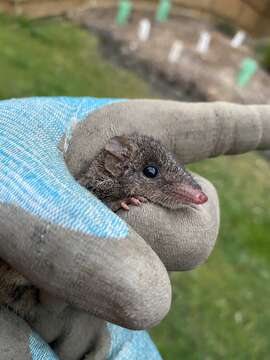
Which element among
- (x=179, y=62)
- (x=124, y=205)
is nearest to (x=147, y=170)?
(x=124, y=205)

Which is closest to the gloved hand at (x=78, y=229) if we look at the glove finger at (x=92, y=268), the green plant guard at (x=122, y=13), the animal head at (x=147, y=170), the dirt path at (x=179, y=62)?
the glove finger at (x=92, y=268)

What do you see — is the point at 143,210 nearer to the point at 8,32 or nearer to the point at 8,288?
the point at 8,288

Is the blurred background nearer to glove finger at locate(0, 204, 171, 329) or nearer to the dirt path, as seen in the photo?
the dirt path

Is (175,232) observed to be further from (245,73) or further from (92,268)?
(245,73)

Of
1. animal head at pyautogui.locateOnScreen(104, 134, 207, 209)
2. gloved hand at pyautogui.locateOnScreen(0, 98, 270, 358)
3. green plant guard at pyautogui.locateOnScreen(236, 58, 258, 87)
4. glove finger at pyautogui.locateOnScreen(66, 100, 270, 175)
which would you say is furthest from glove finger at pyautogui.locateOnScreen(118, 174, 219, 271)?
green plant guard at pyautogui.locateOnScreen(236, 58, 258, 87)

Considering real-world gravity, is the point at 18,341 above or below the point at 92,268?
→ below

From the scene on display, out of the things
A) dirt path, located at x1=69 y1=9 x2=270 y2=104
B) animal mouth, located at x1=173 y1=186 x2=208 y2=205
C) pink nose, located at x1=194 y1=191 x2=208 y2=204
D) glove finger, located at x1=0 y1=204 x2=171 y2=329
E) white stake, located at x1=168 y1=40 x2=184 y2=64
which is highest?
glove finger, located at x1=0 y1=204 x2=171 y2=329
